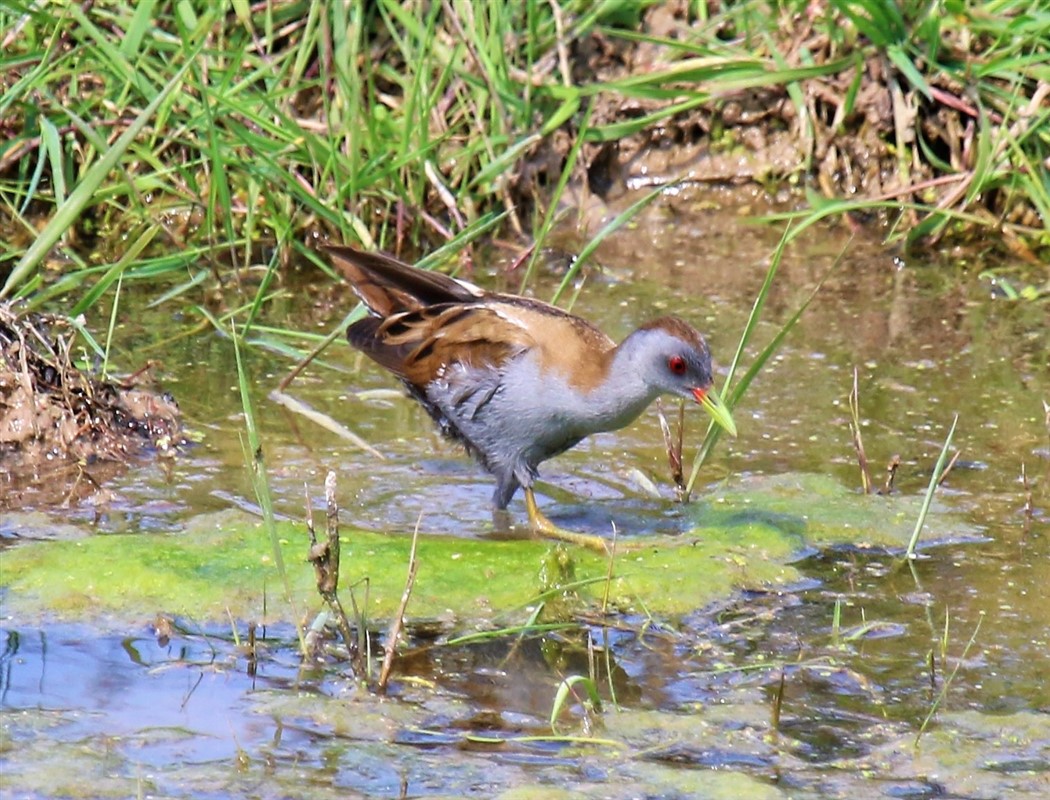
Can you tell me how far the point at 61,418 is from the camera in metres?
5.07

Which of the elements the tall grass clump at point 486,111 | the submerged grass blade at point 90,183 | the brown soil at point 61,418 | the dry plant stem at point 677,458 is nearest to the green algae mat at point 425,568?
the dry plant stem at point 677,458

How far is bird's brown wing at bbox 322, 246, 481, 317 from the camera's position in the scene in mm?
5109

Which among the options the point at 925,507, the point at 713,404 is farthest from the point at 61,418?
the point at 925,507

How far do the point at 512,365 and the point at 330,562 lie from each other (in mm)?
1417

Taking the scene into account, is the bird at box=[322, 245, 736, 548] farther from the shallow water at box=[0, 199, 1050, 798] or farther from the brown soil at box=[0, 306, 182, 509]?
the brown soil at box=[0, 306, 182, 509]

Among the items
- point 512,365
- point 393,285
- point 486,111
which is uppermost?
point 486,111

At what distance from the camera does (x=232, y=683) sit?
11.9 feet

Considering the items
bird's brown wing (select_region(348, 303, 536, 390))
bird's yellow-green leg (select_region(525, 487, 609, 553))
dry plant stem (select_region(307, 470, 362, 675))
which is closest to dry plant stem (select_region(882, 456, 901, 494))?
bird's yellow-green leg (select_region(525, 487, 609, 553))

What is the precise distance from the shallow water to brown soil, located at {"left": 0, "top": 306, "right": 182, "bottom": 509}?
5.0 inches

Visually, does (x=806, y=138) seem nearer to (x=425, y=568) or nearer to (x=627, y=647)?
(x=425, y=568)

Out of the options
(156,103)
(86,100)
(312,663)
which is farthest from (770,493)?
(86,100)

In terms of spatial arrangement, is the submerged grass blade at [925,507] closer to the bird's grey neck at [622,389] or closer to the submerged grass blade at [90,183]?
the bird's grey neck at [622,389]

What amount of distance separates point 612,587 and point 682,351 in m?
0.70

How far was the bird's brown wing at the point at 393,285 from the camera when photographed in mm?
5109
